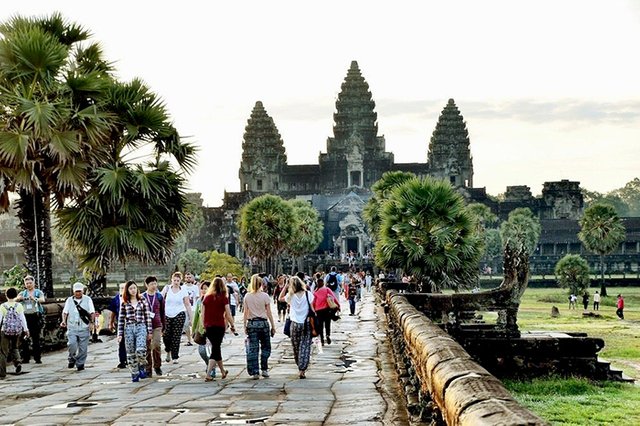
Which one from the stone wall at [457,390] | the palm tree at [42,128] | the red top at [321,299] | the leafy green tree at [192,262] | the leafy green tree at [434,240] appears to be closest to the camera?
the stone wall at [457,390]

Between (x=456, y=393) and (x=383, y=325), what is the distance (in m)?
20.0

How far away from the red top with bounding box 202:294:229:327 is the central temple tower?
120 meters

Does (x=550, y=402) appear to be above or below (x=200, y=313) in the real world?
below

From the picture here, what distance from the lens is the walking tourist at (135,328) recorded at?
1423 cm

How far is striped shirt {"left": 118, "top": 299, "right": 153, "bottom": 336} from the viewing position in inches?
575

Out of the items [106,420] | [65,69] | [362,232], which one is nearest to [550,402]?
[106,420]

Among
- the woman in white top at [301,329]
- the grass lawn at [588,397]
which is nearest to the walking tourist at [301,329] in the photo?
the woman in white top at [301,329]

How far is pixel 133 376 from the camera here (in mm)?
14117

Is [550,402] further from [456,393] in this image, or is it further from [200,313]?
[456,393]

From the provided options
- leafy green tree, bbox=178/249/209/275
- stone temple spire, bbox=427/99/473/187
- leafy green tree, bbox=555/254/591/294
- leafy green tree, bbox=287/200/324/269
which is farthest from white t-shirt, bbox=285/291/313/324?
stone temple spire, bbox=427/99/473/187

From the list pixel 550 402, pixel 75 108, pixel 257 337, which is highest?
pixel 75 108

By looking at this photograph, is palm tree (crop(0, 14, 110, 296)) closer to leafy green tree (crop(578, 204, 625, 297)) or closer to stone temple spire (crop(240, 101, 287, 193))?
leafy green tree (crop(578, 204, 625, 297))

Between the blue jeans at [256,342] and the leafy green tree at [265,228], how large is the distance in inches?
2170

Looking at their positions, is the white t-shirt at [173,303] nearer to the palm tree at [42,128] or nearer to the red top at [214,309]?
the red top at [214,309]
